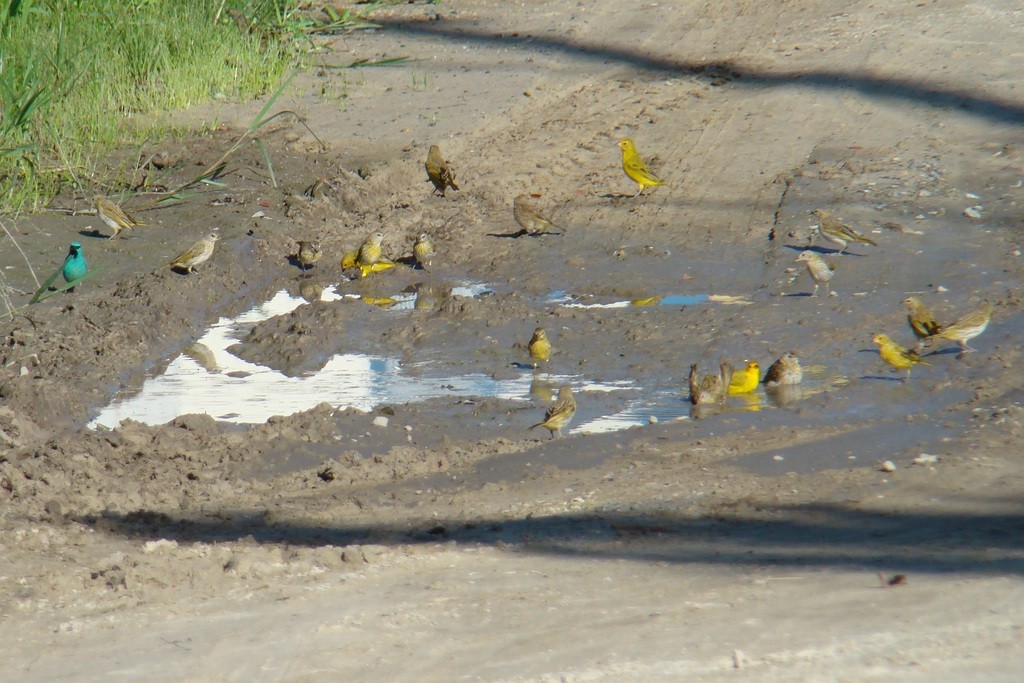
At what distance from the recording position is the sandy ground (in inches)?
195

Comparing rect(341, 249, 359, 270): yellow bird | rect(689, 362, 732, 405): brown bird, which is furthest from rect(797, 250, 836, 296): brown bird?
Answer: rect(341, 249, 359, 270): yellow bird

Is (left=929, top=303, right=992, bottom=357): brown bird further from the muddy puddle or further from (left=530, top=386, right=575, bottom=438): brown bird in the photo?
(left=530, top=386, right=575, bottom=438): brown bird

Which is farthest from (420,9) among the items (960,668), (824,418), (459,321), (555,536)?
(960,668)

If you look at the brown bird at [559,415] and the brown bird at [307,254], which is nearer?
the brown bird at [559,415]

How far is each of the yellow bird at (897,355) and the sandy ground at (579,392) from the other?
117mm

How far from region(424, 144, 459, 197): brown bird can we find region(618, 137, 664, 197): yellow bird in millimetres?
1791

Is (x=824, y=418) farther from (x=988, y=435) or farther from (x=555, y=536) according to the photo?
(x=555, y=536)

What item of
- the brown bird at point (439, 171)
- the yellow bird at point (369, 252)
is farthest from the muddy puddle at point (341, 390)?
the brown bird at point (439, 171)

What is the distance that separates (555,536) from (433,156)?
7648 mm

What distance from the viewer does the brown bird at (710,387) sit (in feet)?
28.2

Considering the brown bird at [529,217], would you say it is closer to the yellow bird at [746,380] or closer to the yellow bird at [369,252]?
the yellow bird at [369,252]

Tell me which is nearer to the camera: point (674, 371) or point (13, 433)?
point (13, 433)

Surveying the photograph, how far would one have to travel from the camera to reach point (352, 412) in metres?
8.56

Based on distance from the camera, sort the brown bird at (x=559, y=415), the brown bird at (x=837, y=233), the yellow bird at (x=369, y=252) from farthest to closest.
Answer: the yellow bird at (x=369, y=252) → the brown bird at (x=837, y=233) → the brown bird at (x=559, y=415)
